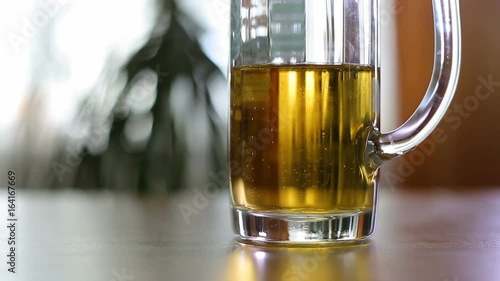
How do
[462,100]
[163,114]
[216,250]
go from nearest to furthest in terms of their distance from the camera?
1. [216,250]
2. [163,114]
3. [462,100]

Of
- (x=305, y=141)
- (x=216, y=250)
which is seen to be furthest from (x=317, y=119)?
(x=216, y=250)

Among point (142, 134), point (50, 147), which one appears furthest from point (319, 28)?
point (50, 147)

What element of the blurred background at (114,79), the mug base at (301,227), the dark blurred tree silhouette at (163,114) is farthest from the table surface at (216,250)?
the blurred background at (114,79)

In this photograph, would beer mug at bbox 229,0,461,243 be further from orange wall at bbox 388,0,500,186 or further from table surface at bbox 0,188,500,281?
orange wall at bbox 388,0,500,186

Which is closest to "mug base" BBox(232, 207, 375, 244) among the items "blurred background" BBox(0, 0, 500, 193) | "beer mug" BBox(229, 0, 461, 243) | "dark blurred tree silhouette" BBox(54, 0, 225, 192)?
"beer mug" BBox(229, 0, 461, 243)

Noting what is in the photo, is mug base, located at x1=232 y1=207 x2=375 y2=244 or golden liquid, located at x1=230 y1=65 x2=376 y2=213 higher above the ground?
golden liquid, located at x1=230 y1=65 x2=376 y2=213

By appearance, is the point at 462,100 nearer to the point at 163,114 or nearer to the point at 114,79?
the point at 163,114

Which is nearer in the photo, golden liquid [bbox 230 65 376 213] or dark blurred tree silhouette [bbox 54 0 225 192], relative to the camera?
golden liquid [bbox 230 65 376 213]
